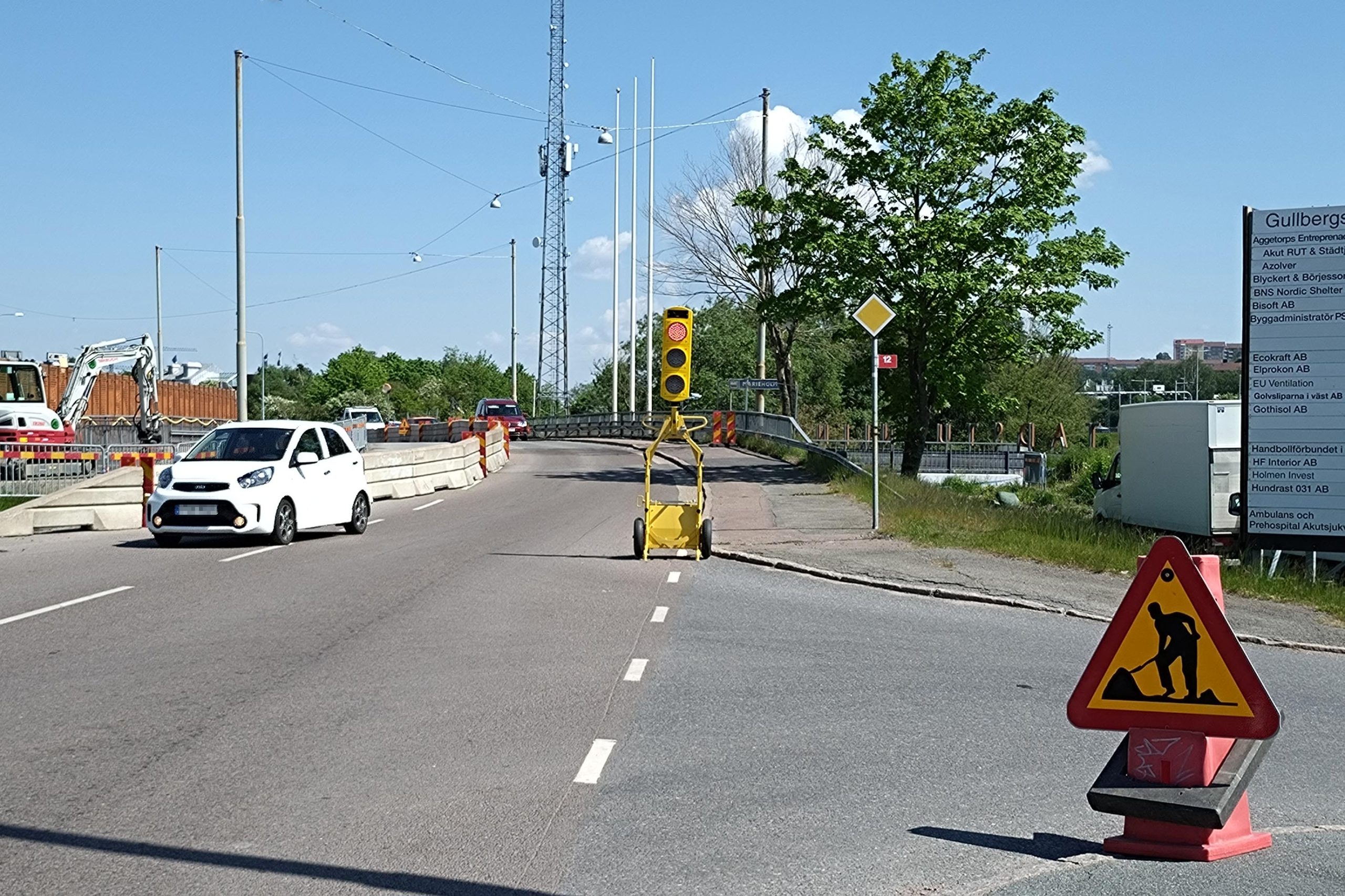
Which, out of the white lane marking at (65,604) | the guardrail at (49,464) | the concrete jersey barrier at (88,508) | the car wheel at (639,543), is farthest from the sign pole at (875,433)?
the guardrail at (49,464)

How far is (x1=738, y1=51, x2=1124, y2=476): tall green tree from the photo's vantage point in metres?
31.4

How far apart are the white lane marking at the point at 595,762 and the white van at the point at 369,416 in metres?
48.1

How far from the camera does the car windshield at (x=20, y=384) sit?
3359 centimetres

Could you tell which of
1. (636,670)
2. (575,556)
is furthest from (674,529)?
(636,670)

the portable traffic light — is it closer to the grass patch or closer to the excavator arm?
the grass patch

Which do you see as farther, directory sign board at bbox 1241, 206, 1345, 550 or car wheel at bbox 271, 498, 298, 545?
car wheel at bbox 271, 498, 298, 545

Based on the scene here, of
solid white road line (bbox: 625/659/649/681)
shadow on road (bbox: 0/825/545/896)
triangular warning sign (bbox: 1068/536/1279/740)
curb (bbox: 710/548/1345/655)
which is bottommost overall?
curb (bbox: 710/548/1345/655)

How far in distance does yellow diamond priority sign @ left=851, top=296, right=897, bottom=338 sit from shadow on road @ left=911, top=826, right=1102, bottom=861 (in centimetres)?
1368

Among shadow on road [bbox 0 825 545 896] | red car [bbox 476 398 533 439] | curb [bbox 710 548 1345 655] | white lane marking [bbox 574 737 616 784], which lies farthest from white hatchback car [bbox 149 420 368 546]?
red car [bbox 476 398 533 439]

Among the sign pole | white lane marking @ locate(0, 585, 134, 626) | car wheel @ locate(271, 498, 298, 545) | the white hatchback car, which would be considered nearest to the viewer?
white lane marking @ locate(0, 585, 134, 626)

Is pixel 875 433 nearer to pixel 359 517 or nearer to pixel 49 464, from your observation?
pixel 359 517

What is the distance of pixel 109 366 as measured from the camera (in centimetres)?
3862

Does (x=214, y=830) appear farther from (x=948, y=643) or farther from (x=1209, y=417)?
(x=1209, y=417)

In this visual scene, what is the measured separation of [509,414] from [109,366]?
84.5ft
